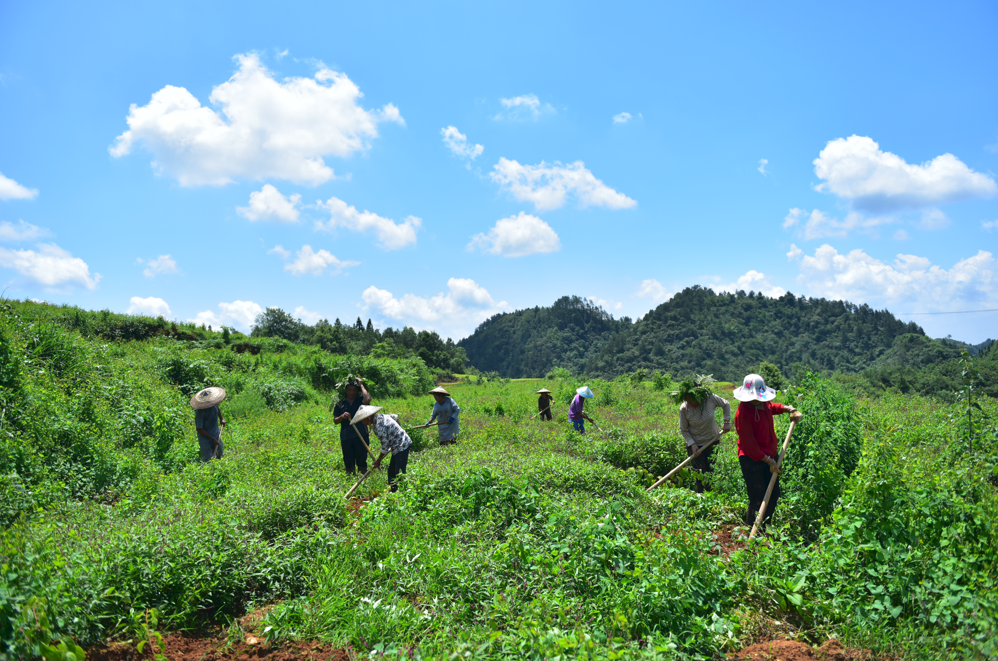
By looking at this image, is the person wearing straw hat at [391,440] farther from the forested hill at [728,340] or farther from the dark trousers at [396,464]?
the forested hill at [728,340]

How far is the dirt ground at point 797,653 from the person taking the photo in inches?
132

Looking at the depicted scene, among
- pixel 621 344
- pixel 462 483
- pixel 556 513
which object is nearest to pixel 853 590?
pixel 556 513

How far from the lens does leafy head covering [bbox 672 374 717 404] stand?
23.9ft

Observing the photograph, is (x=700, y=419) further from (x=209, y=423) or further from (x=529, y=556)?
(x=209, y=423)

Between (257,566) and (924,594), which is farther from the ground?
(924,594)

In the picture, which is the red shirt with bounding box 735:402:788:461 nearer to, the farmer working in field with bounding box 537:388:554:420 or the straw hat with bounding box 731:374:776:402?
the straw hat with bounding box 731:374:776:402

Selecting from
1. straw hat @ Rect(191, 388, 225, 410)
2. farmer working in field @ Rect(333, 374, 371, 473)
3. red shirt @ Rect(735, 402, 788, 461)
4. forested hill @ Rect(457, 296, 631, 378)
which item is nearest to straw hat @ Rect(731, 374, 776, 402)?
red shirt @ Rect(735, 402, 788, 461)

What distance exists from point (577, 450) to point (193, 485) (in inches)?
237

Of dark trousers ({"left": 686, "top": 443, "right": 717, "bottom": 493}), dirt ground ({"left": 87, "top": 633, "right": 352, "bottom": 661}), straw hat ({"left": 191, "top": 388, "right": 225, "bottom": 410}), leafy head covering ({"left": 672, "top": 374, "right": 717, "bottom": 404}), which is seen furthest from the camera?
straw hat ({"left": 191, "top": 388, "right": 225, "bottom": 410})

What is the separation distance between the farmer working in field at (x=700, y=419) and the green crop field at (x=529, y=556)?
0.35 metres

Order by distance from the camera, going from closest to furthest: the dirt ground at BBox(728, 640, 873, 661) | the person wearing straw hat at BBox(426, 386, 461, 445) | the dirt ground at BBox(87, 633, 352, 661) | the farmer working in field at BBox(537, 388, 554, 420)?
the dirt ground at BBox(728, 640, 873, 661) < the dirt ground at BBox(87, 633, 352, 661) < the person wearing straw hat at BBox(426, 386, 461, 445) < the farmer working in field at BBox(537, 388, 554, 420)

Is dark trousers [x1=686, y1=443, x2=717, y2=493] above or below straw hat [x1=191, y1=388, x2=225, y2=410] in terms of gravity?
below

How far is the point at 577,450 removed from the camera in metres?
9.49

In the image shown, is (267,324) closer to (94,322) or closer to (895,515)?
(94,322)
